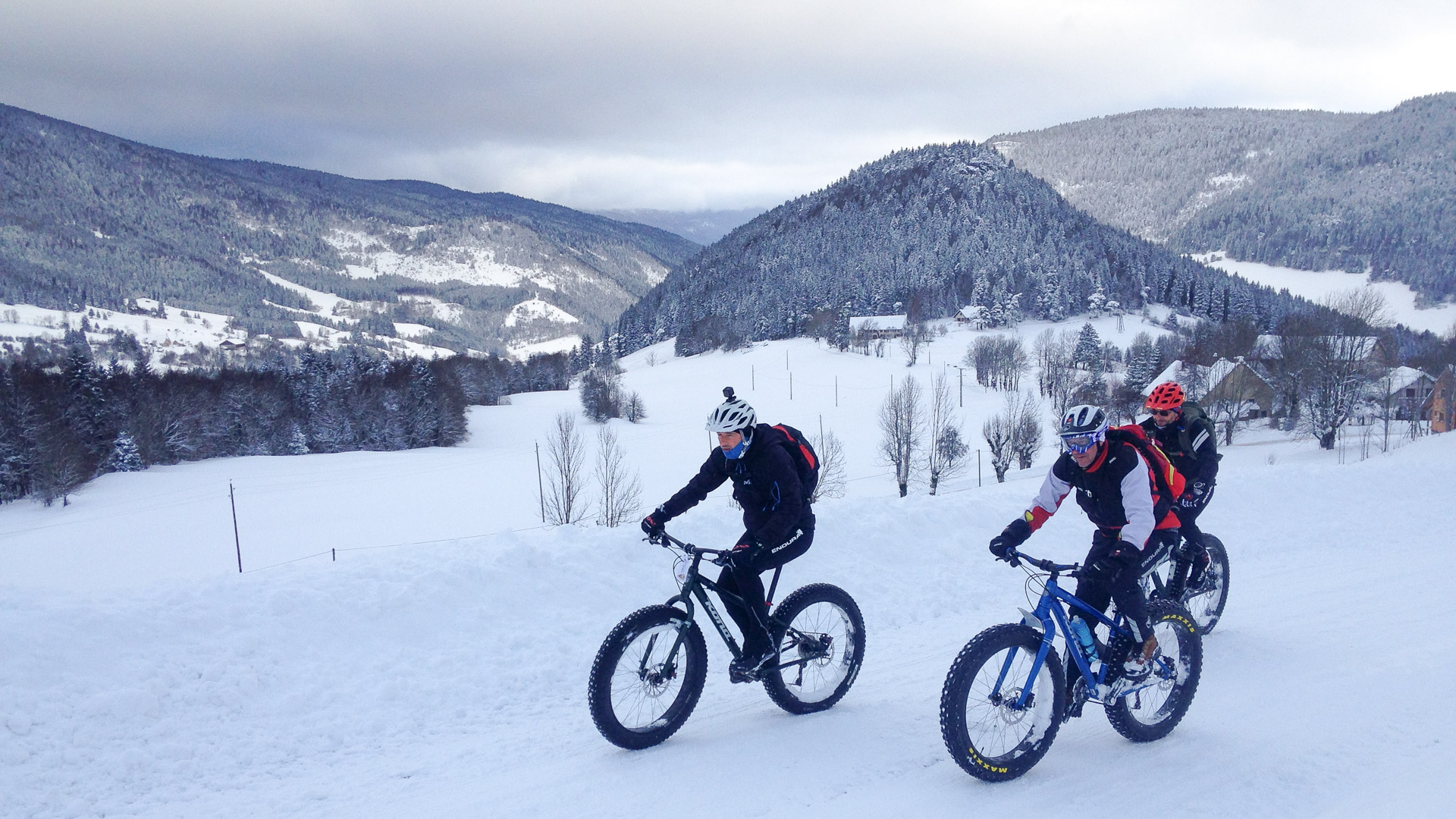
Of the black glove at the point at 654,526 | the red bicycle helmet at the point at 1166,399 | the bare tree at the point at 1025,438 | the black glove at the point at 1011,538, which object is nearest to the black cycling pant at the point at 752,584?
the black glove at the point at 654,526

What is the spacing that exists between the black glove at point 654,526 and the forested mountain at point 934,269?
12180 cm

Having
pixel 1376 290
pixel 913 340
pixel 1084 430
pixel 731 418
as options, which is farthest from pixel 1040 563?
pixel 1376 290

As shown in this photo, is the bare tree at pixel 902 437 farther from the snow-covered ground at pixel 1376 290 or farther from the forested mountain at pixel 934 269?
the snow-covered ground at pixel 1376 290

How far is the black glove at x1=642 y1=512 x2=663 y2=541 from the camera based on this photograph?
4973 millimetres

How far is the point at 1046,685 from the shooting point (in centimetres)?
451

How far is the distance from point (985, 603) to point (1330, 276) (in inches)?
9652

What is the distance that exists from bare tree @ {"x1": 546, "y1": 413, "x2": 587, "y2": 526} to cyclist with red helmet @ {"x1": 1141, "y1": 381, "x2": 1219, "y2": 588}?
16423 mm

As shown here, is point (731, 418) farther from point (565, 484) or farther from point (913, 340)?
point (913, 340)

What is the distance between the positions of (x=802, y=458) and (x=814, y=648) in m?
1.51

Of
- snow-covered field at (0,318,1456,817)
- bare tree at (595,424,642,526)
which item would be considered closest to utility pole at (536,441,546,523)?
bare tree at (595,424,642,526)

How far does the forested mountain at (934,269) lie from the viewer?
13225 cm

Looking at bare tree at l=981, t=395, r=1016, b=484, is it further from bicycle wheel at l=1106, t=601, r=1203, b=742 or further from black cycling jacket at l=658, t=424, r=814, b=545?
black cycling jacket at l=658, t=424, r=814, b=545

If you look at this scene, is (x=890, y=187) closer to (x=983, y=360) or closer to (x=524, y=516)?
(x=983, y=360)

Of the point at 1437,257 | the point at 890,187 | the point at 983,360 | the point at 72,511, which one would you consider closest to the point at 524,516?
the point at 72,511
